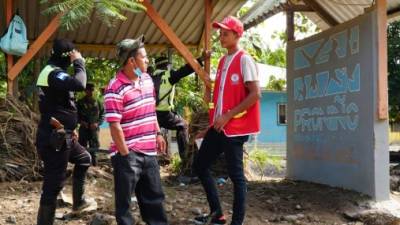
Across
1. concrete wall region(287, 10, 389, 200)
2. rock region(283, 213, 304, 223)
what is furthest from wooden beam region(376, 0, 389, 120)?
rock region(283, 213, 304, 223)

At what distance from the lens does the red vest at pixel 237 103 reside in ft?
16.3

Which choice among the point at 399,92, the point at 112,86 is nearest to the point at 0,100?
the point at 112,86

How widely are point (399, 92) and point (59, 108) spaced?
8350 mm

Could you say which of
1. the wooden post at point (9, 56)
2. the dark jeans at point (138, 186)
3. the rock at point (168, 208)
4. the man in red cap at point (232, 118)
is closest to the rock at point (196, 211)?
the rock at point (168, 208)

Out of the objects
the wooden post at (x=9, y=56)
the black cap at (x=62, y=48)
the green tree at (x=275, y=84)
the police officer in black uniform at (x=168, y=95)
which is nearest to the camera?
the black cap at (x=62, y=48)

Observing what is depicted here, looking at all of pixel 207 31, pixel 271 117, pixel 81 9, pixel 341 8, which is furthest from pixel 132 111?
pixel 271 117

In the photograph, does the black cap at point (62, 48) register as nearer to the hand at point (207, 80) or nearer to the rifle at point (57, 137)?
the rifle at point (57, 137)

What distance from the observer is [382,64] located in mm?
6383

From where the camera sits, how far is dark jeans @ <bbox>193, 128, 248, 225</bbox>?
4914 mm

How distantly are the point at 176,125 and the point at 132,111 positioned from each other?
3.86m

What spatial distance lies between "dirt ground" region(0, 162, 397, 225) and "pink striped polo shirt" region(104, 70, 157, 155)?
1.43 metres

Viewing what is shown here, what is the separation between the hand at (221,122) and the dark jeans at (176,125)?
3035 mm

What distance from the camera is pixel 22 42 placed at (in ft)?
26.6

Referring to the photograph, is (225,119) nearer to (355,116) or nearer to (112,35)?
(355,116)
